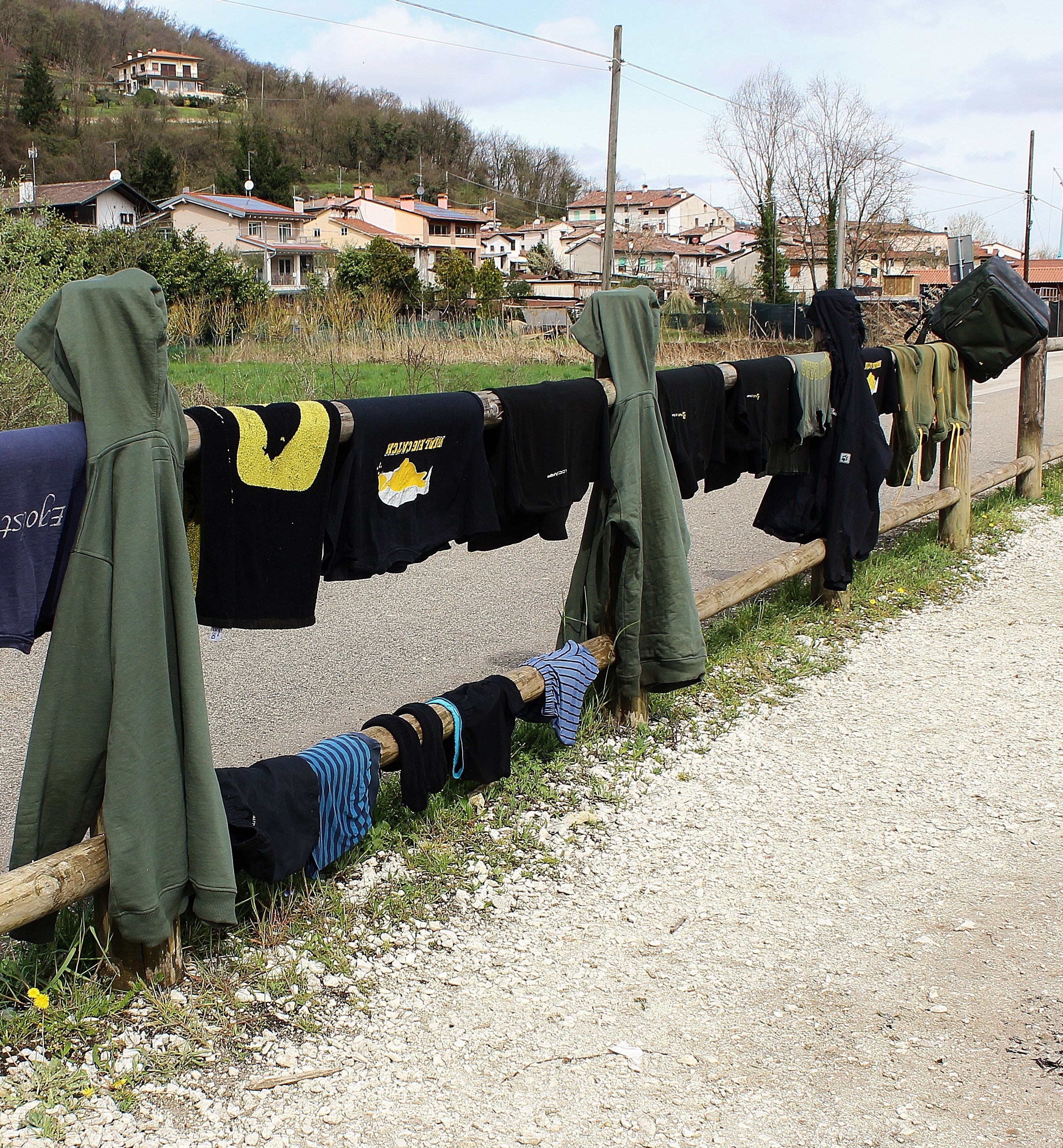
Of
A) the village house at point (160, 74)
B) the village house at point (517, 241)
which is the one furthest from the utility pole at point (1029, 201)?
the village house at point (160, 74)

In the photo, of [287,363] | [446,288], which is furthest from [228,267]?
[287,363]

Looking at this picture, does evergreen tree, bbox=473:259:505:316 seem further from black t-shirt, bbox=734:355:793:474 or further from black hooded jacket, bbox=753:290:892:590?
black t-shirt, bbox=734:355:793:474

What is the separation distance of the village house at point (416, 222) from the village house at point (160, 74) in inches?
2315

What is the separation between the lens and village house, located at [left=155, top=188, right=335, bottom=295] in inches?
2648

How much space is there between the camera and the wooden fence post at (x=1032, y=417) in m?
8.94

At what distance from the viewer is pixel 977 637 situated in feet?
20.2

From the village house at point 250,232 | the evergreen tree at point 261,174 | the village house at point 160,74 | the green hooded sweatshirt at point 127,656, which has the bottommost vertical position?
the green hooded sweatshirt at point 127,656

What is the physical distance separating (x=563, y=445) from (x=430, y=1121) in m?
2.32

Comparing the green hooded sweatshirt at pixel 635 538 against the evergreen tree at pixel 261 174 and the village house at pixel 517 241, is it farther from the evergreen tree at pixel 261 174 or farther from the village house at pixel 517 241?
the village house at pixel 517 241

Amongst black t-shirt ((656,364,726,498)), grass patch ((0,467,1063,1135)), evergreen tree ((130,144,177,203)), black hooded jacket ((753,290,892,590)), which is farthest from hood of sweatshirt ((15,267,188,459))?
evergreen tree ((130,144,177,203))

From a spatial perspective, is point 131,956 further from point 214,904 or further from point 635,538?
point 635,538

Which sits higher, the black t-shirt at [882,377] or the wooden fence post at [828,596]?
the black t-shirt at [882,377]

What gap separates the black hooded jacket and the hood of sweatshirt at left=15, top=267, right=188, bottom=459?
4.02m

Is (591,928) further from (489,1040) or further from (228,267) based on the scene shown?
(228,267)
